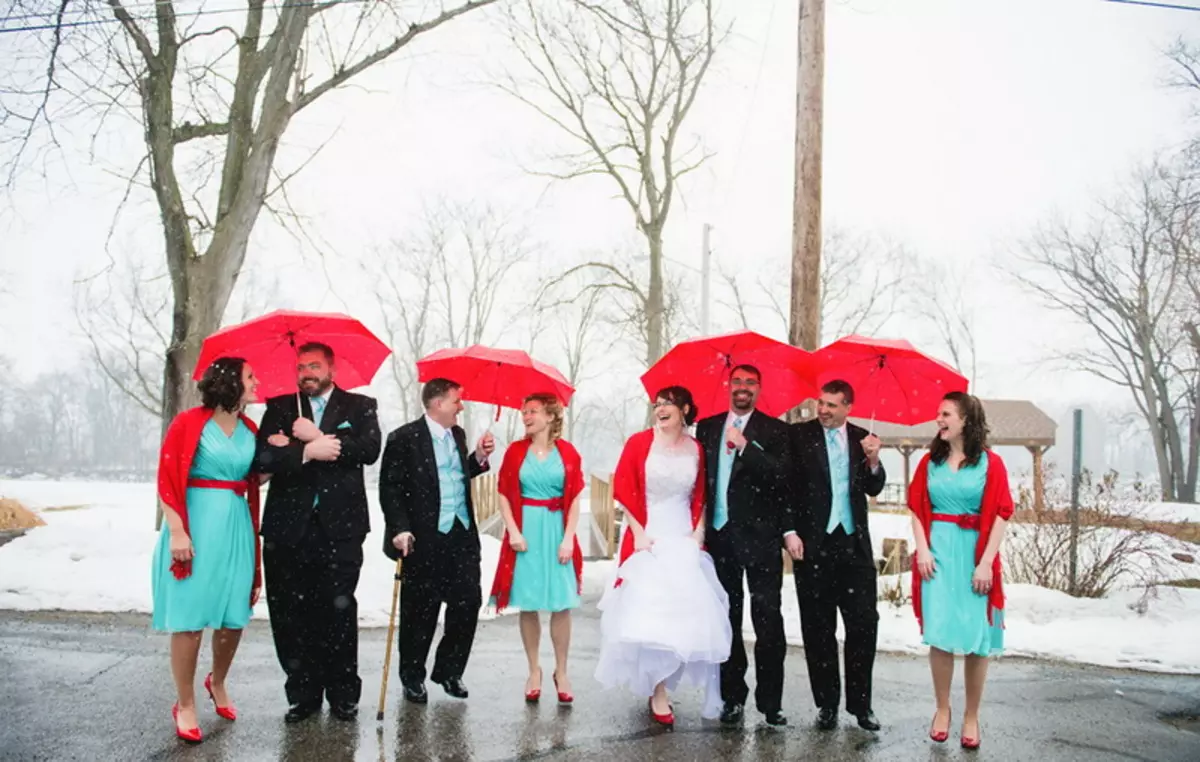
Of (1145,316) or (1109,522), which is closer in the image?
(1109,522)

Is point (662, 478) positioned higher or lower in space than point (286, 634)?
higher

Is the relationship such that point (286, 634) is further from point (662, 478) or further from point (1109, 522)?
point (1109, 522)

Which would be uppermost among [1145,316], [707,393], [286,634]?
[1145,316]

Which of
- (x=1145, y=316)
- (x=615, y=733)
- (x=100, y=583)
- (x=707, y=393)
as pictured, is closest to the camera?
(x=615, y=733)

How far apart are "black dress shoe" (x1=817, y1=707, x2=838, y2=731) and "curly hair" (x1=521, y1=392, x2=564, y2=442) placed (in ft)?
7.49

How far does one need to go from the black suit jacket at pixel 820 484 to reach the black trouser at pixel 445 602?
6.84 feet

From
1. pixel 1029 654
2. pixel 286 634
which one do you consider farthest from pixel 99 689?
pixel 1029 654

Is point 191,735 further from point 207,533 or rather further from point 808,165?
point 808,165

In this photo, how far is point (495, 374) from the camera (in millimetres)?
5770

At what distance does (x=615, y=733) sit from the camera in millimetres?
4734

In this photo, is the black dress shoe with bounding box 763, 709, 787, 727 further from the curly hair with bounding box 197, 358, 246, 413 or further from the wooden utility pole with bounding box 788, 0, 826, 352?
the wooden utility pole with bounding box 788, 0, 826, 352

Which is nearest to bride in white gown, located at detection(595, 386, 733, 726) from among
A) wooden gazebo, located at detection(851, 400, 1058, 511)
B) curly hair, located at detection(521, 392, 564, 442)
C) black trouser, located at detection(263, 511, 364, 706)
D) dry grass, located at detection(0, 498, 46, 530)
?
curly hair, located at detection(521, 392, 564, 442)

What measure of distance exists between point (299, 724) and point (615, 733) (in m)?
1.72

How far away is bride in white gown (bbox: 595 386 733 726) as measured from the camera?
4.79 m
